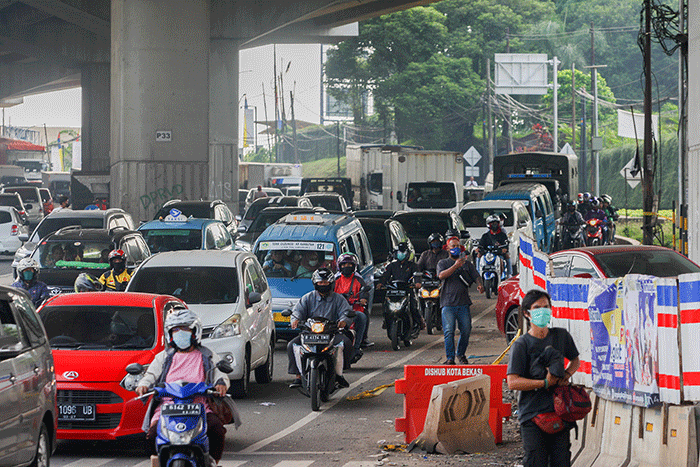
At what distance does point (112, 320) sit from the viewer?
36.2 feet

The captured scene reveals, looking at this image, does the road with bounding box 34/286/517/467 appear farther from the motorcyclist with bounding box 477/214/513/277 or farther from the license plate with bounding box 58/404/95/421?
the motorcyclist with bounding box 477/214/513/277

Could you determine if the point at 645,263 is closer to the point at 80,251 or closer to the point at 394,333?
the point at 394,333

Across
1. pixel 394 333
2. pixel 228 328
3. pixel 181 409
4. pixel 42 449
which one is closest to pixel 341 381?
pixel 228 328

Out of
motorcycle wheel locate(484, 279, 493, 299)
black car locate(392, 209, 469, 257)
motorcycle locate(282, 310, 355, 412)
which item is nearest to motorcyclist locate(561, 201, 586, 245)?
black car locate(392, 209, 469, 257)

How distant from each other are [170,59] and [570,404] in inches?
1246

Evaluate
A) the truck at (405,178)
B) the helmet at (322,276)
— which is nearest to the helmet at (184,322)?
the helmet at (322,276)

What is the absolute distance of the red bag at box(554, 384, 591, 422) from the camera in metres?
Answer: 6.95

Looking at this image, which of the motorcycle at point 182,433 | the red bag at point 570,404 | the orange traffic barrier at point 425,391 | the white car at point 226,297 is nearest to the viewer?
the red bag at point 570,404

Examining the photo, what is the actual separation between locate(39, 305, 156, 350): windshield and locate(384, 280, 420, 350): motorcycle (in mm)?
6597

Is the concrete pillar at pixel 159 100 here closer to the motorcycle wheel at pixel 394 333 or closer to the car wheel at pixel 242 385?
the motorcycle wheel at pixel 394 333

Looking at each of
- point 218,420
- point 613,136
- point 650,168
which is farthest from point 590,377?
point 613,136

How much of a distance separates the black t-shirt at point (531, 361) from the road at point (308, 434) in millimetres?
2618

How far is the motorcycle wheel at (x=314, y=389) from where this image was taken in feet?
40.3

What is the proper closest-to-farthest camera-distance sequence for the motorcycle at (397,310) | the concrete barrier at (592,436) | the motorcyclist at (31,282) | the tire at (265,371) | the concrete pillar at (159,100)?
1. the concrete barrier at (592,436)
2. the tire at (265,371)
3. the motorcyclist at (31,282)
4. the motorcycle at (397,310)
5. the concrete pillar at (159,100)
